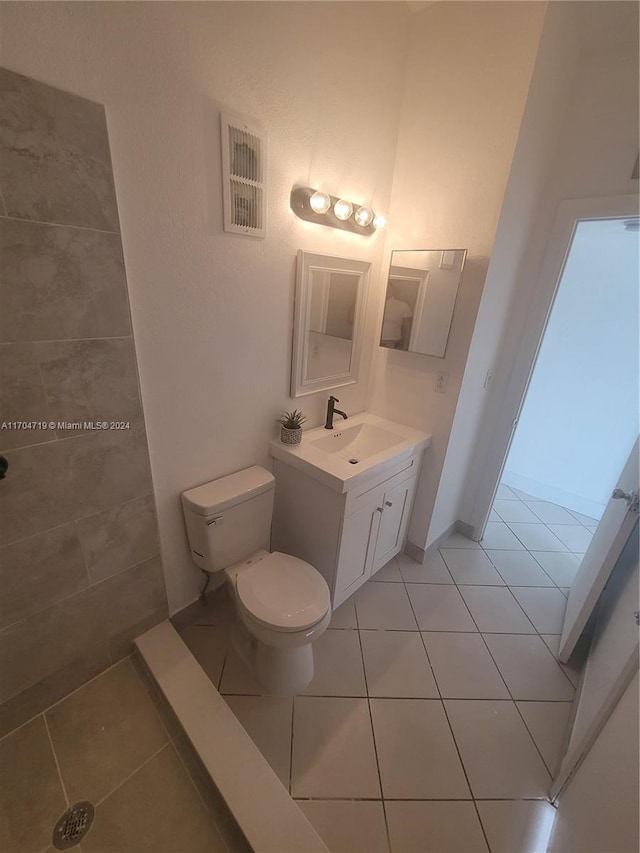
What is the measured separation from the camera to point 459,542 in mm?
2414

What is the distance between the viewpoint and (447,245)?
1.67m

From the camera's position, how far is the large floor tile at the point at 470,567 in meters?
2.11

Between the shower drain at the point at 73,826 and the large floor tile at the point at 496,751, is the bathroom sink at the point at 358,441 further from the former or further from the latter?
the shower drain at the point at 73,826

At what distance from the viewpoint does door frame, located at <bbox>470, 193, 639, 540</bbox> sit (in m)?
1.67

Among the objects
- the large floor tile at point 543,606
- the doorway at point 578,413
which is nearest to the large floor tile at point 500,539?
the doorway at point 578,413

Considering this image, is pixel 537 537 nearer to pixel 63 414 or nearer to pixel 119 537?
pixel 119 537

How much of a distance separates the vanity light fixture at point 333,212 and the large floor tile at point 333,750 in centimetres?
207

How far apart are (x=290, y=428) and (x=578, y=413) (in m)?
2.58

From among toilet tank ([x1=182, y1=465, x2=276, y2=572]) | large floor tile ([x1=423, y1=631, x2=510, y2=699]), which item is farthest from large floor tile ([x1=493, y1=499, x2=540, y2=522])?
toilet tank ([x1=182, y1=465, x2=276, y2=572])

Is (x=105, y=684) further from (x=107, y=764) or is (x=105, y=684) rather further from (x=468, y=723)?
(x=468, y=723)

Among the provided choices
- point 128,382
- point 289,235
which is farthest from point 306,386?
point 128,382

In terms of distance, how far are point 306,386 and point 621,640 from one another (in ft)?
5.25

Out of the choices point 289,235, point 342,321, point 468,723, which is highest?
point 289,235

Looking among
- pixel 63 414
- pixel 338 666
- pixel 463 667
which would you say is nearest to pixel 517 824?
pixel 463 667
